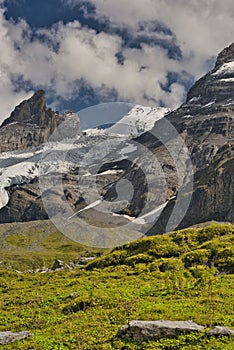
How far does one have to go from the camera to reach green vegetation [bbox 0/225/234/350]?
67.2 ft

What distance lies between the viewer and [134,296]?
28000 millimetres

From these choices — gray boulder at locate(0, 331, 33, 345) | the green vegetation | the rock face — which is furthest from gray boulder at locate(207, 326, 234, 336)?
gray boulder at locate(0, 331, 33, 345)

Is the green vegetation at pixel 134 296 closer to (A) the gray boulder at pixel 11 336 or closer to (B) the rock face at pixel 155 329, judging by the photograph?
(B) the rock face at pixel 155 329

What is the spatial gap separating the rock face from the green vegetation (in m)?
0.35

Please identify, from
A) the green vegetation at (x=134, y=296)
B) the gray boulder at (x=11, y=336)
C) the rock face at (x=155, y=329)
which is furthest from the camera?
the gray boulder at (x=11, y=336)

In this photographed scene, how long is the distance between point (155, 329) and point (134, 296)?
8.76 metres

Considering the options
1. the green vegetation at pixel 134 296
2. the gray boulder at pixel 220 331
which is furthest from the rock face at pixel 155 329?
the gray boulder at pixel 220 331

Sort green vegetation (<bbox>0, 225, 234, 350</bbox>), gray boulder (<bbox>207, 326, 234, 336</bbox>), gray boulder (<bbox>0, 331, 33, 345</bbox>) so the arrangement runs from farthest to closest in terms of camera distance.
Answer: gray boulder (<bbox>0, 331, 33, 345</bbox>) < green vegetation (<bbox>0, 225, 234, 350</bbox>) < gray boulder (<bbox>207, 326, 234, 336</bbox>)

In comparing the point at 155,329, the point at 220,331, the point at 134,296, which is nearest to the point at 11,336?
the point at 155,329

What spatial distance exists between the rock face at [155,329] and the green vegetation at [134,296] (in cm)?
35

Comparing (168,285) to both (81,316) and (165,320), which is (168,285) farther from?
(165,320)

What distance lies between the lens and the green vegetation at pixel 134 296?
2048 centimetres

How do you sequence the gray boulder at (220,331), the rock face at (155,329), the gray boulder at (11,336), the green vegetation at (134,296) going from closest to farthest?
1. the gray boulder at (220,331)
2. the rock face at (155,329)
3. the green vegetation at (134,296)
4. the gray boulder at (11,336)

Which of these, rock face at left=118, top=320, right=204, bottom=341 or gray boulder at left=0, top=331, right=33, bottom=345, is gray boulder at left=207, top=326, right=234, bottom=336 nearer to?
rock face at left=118, top=320, right=204, bottom=341
